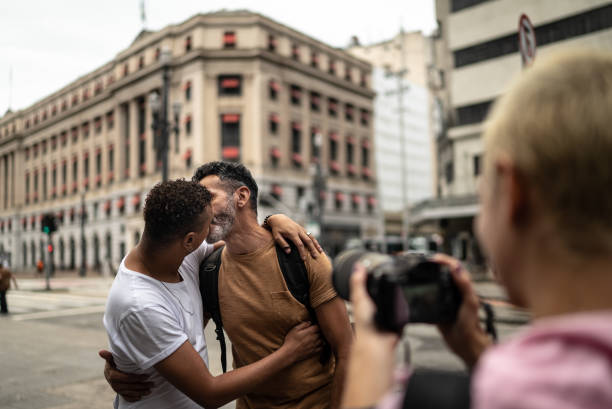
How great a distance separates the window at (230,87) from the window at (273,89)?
8.28 ft

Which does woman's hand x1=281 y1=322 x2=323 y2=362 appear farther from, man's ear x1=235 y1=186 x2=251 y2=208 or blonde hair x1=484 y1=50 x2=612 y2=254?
blonde hair x1=484 y1=50 x2=612 y2=254

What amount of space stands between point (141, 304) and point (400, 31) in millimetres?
68904

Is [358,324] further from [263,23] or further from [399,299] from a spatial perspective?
[263,23]

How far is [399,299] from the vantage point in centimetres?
93

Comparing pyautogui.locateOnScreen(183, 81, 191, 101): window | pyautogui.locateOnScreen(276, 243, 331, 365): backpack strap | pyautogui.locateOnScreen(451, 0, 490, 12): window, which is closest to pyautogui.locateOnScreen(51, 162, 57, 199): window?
pyautogui.locateOnScreen(183, 81, 191, 101): window

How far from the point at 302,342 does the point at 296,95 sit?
4480 cm

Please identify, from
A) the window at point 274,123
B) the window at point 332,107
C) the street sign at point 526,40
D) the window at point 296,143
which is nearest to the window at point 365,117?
the window at point 332,107

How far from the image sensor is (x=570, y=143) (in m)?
0.72

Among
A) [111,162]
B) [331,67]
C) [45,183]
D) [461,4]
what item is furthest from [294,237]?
[45,183]

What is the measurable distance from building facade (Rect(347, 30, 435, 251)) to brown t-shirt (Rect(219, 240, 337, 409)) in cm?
5836

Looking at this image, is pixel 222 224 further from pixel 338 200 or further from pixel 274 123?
pixel 338 200

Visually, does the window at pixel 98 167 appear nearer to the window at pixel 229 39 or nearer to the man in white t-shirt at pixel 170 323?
the window at pixel 229 39

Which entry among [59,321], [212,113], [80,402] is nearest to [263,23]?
[212,113]

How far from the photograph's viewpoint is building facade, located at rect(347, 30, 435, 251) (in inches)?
2510
